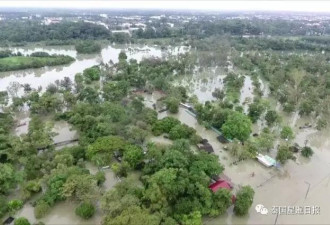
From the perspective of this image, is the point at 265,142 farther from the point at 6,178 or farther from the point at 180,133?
the point at 6,178

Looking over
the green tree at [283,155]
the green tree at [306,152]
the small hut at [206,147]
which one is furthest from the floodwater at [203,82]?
the green tree at [283,155]

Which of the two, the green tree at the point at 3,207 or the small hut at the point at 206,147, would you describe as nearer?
the green tree at the point at 3,207

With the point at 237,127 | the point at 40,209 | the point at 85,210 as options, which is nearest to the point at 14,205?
the point at 40,209

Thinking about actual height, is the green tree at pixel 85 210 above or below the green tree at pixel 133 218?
below

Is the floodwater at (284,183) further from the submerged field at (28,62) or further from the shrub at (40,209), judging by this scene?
the submerged field at (28,62)

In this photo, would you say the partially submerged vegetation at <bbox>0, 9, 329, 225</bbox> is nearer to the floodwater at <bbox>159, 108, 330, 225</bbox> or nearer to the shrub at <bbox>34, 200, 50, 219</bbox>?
the shrub at <bbox>34, 200, 50, 219</bbox>
